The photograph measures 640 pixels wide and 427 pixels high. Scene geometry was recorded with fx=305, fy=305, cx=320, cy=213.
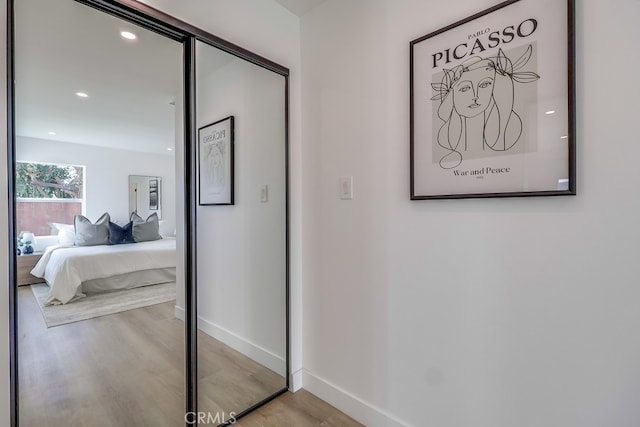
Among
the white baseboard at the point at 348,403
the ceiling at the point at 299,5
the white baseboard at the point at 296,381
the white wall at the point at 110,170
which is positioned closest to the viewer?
the white wall at the point at 110,170

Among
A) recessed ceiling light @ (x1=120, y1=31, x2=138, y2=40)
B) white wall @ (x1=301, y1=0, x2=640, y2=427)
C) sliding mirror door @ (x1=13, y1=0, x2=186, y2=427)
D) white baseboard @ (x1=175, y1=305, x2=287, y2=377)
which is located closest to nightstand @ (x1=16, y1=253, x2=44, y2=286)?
sliding mirror door @ (x1=13, y1=0, x2=186, y2=427)

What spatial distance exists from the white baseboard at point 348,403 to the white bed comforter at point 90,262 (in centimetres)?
112

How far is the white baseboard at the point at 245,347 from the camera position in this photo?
1.62 metres

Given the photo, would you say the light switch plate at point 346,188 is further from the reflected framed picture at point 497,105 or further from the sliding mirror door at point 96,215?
the sliding mirror door at point 96,215

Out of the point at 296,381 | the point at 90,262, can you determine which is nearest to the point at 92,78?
the point at 90,262

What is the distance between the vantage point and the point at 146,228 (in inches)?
57.5

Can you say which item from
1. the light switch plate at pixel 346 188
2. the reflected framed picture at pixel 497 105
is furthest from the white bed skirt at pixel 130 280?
the reflected framed picture at pixel 497 105

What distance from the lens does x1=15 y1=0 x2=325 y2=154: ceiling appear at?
1.10 meters

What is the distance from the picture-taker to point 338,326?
5.79 ft

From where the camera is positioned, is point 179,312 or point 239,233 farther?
point 239,233

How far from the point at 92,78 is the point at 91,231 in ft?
2.11

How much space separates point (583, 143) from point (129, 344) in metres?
1.97

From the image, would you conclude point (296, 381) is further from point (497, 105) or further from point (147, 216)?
point (497, 105)

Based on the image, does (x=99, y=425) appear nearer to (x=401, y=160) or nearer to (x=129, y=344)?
(x=129, y=344)
